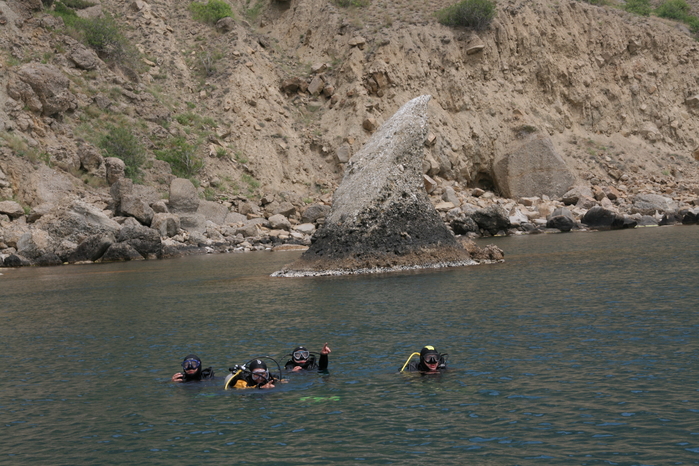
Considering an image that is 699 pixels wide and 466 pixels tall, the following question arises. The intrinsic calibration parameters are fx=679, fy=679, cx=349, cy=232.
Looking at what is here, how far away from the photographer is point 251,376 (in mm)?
11977

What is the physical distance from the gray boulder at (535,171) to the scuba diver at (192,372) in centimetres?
5212

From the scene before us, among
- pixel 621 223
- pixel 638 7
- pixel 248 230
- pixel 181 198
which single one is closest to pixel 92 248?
pixel 181 198

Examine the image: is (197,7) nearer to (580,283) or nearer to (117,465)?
(580,283)

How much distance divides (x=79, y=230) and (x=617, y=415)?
1567 inches

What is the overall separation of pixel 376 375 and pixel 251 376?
7.48ft

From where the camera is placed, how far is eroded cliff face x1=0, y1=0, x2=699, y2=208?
6159 cm

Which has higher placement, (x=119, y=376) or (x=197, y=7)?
(x=197, y=7)

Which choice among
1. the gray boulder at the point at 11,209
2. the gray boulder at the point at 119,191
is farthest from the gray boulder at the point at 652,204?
the gray boulder at the point at 11,209

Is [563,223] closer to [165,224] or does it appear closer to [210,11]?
[165,224]

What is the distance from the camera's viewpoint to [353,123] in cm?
6538

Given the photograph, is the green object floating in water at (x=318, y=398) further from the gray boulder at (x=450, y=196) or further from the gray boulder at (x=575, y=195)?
the gray boulder at (x=575, y=195)

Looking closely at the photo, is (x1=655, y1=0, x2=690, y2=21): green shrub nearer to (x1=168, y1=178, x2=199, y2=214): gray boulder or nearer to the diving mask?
(x1=168, y1=178, x2=199, y2=214): gray boulder

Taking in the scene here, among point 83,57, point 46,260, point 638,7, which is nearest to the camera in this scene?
point 46,260

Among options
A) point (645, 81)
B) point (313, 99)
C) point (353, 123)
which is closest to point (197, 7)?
point (313, 99)
